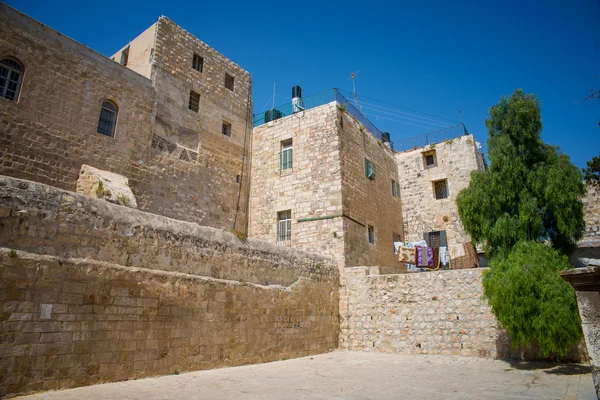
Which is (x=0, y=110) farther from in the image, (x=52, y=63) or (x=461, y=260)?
(x=461, y=260)

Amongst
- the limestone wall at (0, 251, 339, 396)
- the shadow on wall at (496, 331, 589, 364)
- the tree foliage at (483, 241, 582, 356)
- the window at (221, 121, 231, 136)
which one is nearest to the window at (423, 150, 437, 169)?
the tree foliage at (483, 241, 582, 356)

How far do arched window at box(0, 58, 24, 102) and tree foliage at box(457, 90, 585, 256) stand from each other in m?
12.8

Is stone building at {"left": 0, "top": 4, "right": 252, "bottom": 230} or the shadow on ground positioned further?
stone building at {"left": 0, "top": 4, "right": 252, "bottom": 230}

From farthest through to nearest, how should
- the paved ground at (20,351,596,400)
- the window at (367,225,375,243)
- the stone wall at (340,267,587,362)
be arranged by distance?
the window at (367,225,375,243) → the stone wall at (340,267,587,362) → the paved ground at (20,351,596,400)

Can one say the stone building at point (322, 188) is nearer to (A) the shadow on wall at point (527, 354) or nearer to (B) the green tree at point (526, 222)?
(B) the green tree at point (526, 222)

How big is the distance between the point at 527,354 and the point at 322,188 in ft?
27.3

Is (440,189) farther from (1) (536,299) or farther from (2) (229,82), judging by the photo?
(2) (229,82)

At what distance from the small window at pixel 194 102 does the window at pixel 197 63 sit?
1.12 m

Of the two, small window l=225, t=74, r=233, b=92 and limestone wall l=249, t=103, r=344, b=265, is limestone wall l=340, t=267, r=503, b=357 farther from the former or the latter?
small window l=225, t=74, r=233, b=92

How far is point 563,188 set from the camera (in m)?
10.3

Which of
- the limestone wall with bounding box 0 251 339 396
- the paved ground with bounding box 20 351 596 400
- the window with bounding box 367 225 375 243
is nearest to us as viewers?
the limestone wall with bounding box 0 251 339 396

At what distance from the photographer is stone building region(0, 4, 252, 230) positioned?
9.90 m

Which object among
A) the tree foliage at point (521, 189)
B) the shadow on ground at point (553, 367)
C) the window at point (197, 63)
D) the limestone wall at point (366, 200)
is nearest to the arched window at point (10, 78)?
the window at point (197, 63)

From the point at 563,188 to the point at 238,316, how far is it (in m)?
9.16
